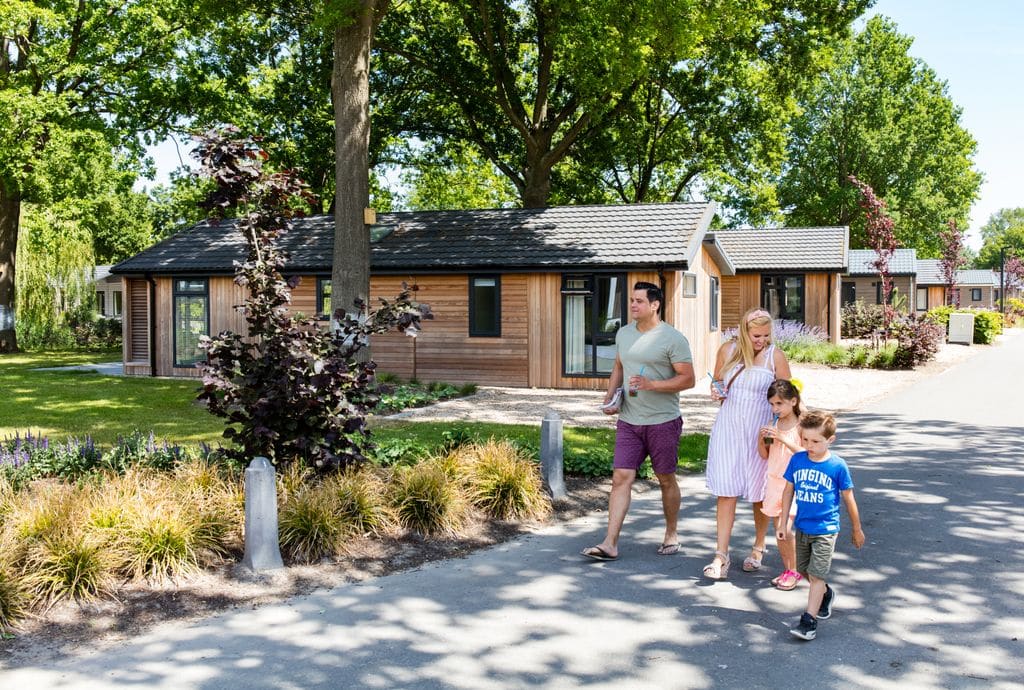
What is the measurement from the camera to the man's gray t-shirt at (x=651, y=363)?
20.9ft

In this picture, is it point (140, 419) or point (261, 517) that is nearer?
point (261, 517)

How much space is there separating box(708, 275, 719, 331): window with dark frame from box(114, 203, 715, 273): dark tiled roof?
332 cm

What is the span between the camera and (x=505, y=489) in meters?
7.96

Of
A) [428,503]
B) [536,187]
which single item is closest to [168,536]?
[428,503]

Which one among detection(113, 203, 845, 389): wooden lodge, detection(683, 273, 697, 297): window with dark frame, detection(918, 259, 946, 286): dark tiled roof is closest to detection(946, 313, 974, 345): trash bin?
detection(113, 203, 845, 389): wooden lodge

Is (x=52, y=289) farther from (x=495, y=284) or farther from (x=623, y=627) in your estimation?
(x=623, y=627)

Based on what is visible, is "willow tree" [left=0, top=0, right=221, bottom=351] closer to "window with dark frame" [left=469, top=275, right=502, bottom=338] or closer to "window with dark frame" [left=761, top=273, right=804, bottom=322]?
"window with dark frame" [left=469, top=275, right=502, bottom=338]

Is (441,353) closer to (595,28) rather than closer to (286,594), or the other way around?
(595,28)

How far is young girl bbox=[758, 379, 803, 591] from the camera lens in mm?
5797

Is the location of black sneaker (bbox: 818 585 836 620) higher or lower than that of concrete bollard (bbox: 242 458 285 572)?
lower

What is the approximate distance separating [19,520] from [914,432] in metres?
11.4

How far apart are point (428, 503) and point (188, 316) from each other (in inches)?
681

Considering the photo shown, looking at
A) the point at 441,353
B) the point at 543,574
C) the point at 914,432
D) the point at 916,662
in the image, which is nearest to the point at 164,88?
the point at 441,353

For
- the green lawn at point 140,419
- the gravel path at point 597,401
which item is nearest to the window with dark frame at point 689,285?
the gravel path at point 597,401
